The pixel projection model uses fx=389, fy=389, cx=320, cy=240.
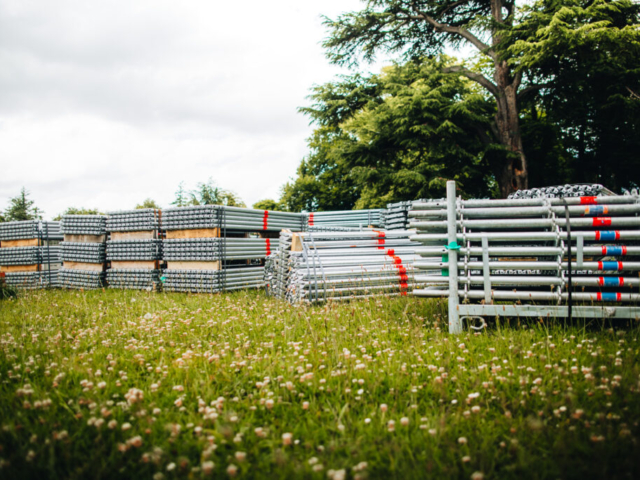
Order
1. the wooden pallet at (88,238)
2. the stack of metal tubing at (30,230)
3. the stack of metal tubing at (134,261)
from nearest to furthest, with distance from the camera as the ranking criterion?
the stack of metal tubing at (134,261) < the wooden pallet at (88,238) < the stack of metal tubing at (30,230)

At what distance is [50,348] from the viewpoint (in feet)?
15.3

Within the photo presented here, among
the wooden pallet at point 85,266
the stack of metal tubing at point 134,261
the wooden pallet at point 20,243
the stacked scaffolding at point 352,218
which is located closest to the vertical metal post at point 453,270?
the stack of metal tubing at point 134,261

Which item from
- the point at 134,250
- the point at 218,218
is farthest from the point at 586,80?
the point at 134,250

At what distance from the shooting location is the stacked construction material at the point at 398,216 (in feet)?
52.6

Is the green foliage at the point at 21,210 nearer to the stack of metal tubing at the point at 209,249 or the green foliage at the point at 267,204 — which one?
the green foliage at the point at 267,204

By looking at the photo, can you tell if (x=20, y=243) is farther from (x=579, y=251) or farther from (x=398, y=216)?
(x=579, y=251)

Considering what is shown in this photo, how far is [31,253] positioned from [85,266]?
331 centimetres

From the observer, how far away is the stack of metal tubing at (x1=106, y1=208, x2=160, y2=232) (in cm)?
1295

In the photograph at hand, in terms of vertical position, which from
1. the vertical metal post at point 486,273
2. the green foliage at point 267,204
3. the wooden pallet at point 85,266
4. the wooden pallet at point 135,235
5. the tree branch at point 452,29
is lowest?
the wooden pallet at point 85,266

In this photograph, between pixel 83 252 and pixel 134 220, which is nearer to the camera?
pixel 134 220

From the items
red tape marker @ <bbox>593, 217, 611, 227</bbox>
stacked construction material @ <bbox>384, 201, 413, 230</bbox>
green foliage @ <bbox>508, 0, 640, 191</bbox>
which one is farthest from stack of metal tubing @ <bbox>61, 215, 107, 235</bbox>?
green foliage @ <bbox>508, 0, 640, 191</bbox>

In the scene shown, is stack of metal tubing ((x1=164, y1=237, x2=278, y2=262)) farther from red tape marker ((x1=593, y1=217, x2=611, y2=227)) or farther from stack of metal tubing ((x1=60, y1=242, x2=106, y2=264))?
red tape marker ((x1=593, y1=217, x2=611, y2=227))

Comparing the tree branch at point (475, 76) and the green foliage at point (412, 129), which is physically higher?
the tree branch at point (475, 76)

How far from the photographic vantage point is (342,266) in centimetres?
812
